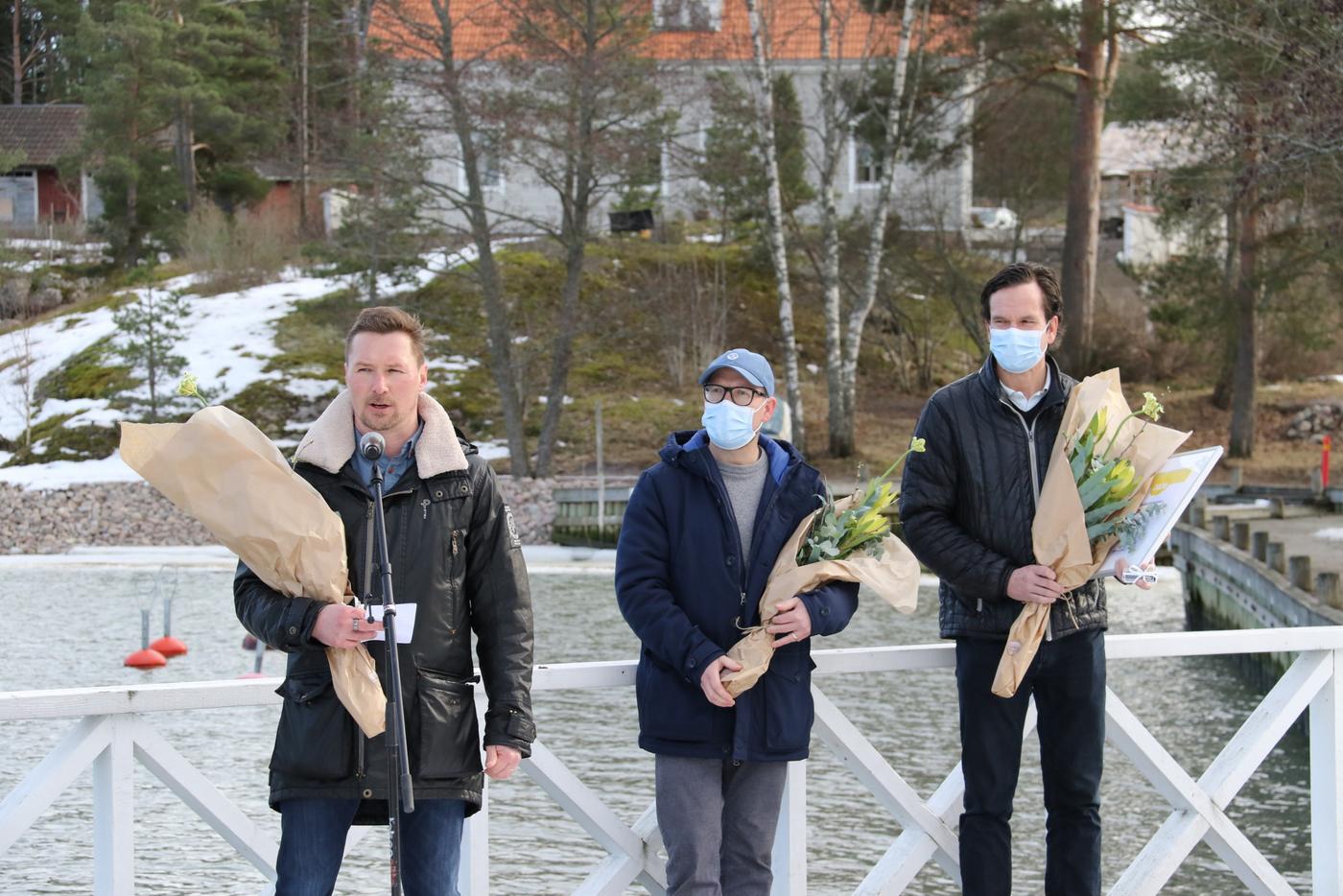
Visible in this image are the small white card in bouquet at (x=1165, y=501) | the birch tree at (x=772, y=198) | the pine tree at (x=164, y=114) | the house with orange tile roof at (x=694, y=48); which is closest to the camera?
the small white card in bouquet at (x=1165, y=501)

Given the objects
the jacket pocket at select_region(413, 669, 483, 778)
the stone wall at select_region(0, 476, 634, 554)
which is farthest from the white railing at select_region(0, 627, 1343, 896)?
the stone wall at select_region(0, 476, 634, 554)

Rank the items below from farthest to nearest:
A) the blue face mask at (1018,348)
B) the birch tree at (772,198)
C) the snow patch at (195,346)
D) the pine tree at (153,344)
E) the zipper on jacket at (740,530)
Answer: the pine tree at (153,344) < the snow patch at (195,346) < the birch tree at (772,198) < the blue face mask at (1018,348) < the zipper on jacket at (740,530)

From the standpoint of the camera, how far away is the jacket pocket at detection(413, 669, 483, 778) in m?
3.46

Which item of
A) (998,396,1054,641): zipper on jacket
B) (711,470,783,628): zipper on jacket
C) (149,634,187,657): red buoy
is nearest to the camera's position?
(711,470,783,628): zipper on jacket

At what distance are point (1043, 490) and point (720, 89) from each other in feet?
86.5

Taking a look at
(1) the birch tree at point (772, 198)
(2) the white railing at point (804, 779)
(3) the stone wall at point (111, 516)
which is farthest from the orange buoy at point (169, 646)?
(1) the birch tree at point (772, 198)

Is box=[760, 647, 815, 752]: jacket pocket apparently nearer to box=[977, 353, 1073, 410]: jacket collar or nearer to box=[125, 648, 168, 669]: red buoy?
box=[977, 353, 1073, 410]: jacket collar

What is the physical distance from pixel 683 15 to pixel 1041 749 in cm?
2643

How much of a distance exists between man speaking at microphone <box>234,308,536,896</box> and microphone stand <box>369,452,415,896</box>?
0.10m

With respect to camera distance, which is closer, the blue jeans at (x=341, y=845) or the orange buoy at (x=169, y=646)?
the blue jeans at (x=341, y=845)

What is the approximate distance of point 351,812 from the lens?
137 inches

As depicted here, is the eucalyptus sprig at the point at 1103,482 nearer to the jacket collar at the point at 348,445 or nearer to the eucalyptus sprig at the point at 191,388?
the jacket collar at the point at 348,445

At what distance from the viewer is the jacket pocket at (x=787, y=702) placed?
3.89 meters

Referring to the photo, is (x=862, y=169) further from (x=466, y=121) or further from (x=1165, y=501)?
(x=1165, y=501)
